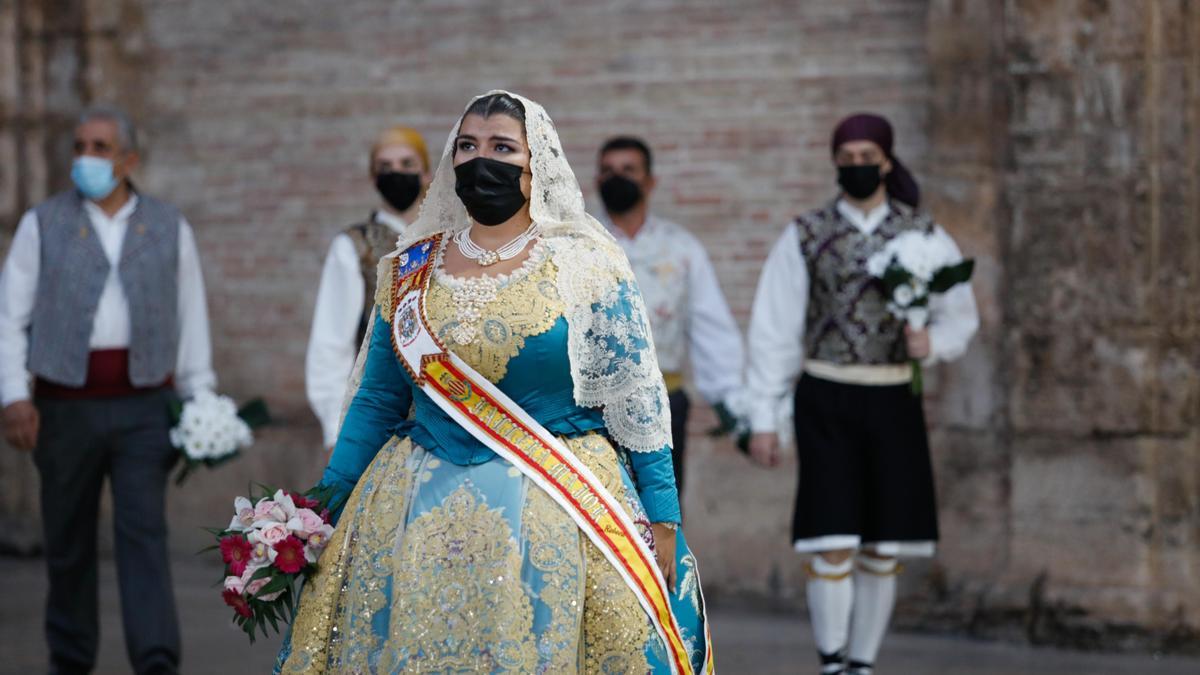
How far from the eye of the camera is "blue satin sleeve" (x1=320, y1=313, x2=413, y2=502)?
448cm

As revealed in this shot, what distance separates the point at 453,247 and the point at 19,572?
19.7ft

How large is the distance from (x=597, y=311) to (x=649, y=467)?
400mm

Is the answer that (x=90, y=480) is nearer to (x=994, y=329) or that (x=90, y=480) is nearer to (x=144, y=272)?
(x=144, y=272)

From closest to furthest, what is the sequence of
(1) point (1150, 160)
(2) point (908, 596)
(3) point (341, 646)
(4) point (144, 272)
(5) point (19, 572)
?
(3) point (341, 646)
(4) point (144, 272)
(1) point (1150, 160)
(2) point (908, 596)
(5) point (19, 572)

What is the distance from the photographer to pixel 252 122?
383 inches

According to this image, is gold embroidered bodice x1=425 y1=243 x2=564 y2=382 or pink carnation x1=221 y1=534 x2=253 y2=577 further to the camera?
pink carnation x1=221 y1=534 x2=253 y2=577

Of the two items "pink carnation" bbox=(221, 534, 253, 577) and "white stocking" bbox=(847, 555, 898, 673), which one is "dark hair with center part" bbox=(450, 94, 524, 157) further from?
"white stocking" bbox=(847, 555, 898, 673)

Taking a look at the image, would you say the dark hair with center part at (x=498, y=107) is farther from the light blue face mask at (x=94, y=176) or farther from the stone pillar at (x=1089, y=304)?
the stone pillar at (x=1089, y=304)

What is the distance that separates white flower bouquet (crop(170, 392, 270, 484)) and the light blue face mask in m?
0.88

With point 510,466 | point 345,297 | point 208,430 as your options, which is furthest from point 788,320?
point 510,466

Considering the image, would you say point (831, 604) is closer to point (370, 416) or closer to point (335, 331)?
point (335, 331)

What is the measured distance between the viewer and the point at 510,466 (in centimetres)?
418

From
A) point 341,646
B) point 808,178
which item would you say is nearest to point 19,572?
point 808,178

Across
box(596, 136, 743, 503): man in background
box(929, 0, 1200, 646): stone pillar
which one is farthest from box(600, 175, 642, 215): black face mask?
box(929, 0, 1200, 646): stone pillar
